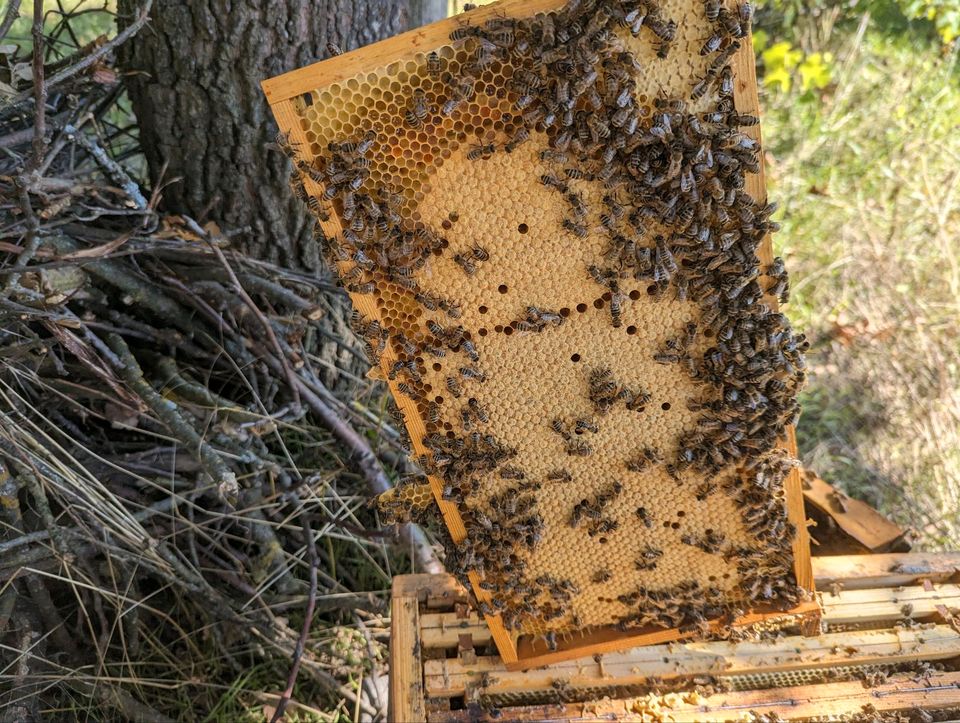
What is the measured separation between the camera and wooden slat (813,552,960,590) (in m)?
3.08

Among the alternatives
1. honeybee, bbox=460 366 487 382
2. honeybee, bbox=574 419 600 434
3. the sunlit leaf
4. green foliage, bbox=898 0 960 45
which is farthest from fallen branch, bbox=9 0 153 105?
green foliage, bbox=898 0 960 45

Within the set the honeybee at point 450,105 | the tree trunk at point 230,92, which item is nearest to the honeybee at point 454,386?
the honeybee at point 450,105

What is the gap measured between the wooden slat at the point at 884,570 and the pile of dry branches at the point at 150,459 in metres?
2.15

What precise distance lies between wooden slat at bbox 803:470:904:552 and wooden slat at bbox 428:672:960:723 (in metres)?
0.88

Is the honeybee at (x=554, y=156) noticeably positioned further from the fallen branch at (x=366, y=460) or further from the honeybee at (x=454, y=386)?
the fallen branch at (x=366, y=460)

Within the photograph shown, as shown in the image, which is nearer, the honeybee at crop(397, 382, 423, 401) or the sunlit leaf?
the honeybee at crop(397, 382, 423, 401)

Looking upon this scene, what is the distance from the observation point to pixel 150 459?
3445mm

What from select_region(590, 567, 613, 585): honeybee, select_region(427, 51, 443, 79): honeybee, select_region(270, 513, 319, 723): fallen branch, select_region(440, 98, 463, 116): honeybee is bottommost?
select_region(270, 513, 319, 723): fallen branch

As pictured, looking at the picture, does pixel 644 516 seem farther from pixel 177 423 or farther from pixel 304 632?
pixel 177 423

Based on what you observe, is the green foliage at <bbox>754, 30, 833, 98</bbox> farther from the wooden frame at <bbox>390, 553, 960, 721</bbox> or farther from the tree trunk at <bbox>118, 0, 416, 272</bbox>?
the wooden frame at <bbox>390, 553, 960, 721</bbox>

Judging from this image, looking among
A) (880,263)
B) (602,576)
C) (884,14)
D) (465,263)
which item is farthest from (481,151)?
(884,14)

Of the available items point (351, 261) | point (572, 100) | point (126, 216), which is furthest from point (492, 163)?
point (126, 216)

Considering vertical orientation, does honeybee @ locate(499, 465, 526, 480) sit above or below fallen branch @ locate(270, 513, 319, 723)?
above

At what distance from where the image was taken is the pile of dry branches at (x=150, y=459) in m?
3.02
